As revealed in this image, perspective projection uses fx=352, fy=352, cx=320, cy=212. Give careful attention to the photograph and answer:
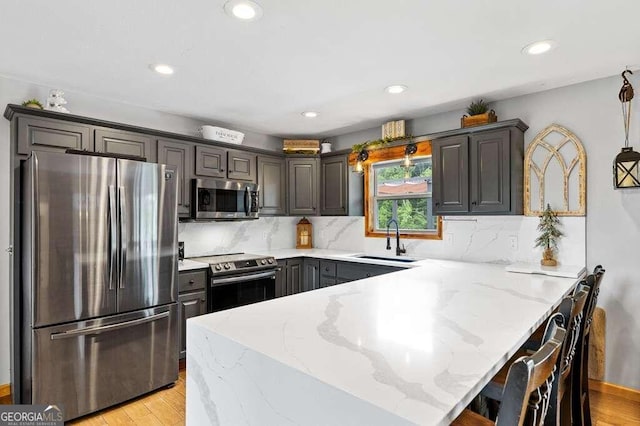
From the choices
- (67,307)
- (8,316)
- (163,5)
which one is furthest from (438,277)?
(8,316)

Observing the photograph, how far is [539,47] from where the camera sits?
7.40ft

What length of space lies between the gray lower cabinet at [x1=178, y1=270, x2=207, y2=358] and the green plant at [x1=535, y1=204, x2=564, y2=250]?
306 centimetres

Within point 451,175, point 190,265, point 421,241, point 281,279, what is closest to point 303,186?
point 281,279

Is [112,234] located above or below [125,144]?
below

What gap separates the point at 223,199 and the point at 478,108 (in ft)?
8.84

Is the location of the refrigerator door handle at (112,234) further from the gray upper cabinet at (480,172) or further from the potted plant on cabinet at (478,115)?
the potted plant on cabinet at (478,115)

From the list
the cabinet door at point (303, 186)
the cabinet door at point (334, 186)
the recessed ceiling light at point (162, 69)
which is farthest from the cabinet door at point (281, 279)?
the recessed ceiling light at point (162, 69)

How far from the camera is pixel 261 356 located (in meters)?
1.12

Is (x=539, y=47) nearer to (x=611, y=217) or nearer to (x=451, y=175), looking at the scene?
(x=451, y=175)

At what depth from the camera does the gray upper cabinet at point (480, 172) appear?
3010 mm

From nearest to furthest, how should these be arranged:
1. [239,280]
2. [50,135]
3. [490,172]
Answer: [50,135] < [490,172] < [239,280]

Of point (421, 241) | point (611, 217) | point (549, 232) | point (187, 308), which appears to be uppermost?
Result: point (611, 217)

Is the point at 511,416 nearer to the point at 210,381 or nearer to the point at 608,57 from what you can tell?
the point at 210,381

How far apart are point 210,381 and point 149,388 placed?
187 cm
